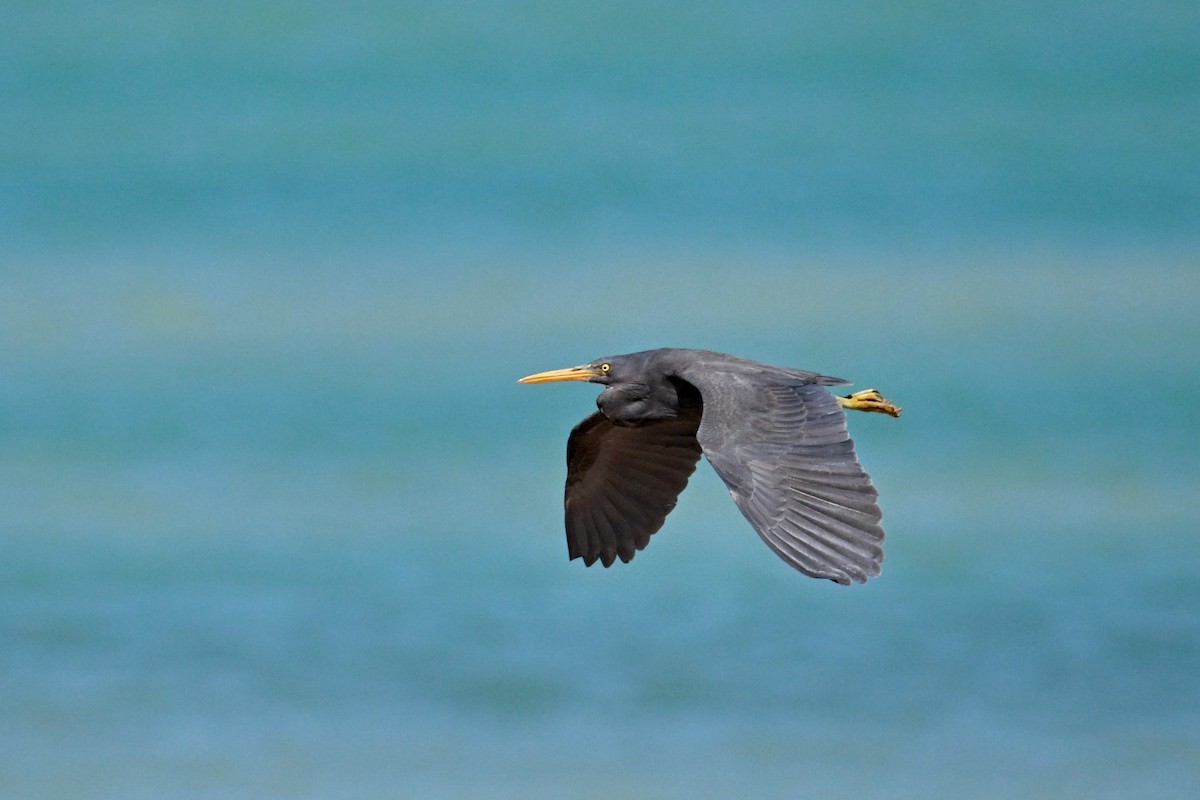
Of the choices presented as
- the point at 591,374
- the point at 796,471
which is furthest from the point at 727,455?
the point at 591,374

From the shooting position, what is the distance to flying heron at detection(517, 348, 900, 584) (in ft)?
46.5

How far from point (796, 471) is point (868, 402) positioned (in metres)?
3.67

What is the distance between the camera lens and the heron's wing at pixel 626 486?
62.4 ft

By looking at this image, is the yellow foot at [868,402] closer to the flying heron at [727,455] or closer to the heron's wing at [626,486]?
the flying heron at [727,455]

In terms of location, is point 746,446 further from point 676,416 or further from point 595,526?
point 595,526

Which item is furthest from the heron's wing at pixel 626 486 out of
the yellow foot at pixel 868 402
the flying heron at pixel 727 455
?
the yellow foot at pixel 868 402

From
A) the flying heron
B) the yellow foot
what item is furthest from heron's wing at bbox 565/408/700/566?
the yellow foot

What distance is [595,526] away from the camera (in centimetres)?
1920

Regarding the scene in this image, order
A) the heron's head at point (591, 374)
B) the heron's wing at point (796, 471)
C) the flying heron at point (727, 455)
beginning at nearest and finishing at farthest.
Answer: the heron's wing at point (796, 471)
the flying heron at point (727, 455)
the heron's head at point (591, 374)

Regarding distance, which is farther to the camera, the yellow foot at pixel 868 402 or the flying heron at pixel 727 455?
the yellow foot at pixel 868 402

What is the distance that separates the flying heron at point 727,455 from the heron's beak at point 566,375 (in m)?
0.01

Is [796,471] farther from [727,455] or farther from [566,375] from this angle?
[566,375]

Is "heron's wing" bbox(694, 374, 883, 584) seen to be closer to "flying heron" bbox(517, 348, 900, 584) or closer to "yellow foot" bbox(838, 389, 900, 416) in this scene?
"flying heron" bbox(517, 348, 900, 584)

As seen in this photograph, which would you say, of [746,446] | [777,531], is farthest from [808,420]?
[777,531]
